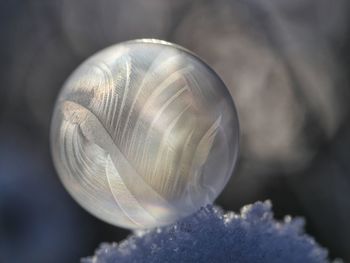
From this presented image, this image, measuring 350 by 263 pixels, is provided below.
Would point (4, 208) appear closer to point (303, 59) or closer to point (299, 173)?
point (299, 173)

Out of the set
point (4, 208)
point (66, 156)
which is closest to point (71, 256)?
point (4, 208)

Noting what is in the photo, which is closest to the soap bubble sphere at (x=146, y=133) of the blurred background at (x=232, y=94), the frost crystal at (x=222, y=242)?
the frost crystal at (x=222, y=242)

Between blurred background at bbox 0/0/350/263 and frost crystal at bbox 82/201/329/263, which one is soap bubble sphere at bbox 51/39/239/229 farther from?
blurred background at bbox 0/0/350/263

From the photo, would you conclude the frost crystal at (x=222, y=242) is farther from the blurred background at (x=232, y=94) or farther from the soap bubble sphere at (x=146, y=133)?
the blurred background at (x=232, y=94)

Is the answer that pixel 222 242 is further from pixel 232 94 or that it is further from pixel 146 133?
pixel 232 94

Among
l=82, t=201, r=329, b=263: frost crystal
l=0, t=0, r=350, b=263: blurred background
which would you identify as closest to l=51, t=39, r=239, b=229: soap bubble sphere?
l=82, t=201, r=329, b=263: frost crystal

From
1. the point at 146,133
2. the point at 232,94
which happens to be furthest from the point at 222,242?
the point at 232,94
